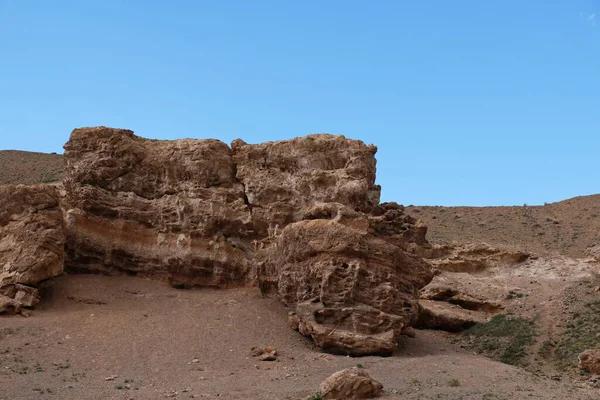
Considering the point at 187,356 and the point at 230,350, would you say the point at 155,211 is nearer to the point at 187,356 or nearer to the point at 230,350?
the point at 230,350

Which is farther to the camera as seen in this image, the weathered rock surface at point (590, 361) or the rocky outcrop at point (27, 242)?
the rocky outcrop at point (27, 242)

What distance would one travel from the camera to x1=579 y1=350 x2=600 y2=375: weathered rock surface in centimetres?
2046

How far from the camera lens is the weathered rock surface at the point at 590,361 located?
20.5 meters

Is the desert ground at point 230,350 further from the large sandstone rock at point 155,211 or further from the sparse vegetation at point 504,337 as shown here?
A: the large sandstone rock at point 155,211

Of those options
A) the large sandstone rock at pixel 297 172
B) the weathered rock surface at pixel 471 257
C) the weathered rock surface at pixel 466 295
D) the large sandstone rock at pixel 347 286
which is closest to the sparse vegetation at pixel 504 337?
the weathered rock surface at pixel 466 295

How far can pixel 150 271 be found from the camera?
87.4ft

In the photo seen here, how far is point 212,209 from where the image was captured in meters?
27.2

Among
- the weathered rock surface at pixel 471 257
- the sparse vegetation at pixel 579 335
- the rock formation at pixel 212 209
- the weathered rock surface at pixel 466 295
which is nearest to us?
the sparse vegetation at pixel 579 335

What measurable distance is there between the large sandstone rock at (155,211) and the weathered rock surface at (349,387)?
10757 mm

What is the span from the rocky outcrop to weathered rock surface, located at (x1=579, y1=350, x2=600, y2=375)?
16.9 m

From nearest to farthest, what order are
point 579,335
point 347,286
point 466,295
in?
1. point 347,286
2. point 579,335
3. point 466,295

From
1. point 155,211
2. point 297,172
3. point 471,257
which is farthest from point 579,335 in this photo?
point 155,211

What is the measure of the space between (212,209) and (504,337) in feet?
38.5

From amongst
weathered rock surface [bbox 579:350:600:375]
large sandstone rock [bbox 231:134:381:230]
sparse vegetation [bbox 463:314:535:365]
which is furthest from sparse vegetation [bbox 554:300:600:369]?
large sandstone rock [bbox 231:134:381:230]
